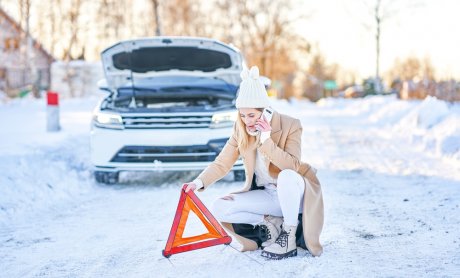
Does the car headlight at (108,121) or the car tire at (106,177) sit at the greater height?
the car headlight at (108,121)

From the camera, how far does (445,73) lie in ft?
70.9

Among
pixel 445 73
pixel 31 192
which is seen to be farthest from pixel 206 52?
pixel 445 73

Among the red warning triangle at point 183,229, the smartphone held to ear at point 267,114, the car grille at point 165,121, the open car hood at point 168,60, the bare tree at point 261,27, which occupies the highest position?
the bare tree at point 261,27

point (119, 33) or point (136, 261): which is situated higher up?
point (119, 33)

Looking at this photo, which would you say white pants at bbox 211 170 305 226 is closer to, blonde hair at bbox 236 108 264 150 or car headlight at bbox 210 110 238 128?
blonde hair at bbox 236 108 264 150

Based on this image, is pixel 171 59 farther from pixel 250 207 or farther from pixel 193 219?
pixel 250 207

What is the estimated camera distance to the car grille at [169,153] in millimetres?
7145

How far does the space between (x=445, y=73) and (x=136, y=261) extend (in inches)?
773

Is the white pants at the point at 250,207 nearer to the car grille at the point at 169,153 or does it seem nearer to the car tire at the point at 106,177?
the car grille at the point at 169,153

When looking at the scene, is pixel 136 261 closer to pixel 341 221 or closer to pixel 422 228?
pixel 341 221

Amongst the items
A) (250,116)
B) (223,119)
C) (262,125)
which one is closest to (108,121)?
(223,119)

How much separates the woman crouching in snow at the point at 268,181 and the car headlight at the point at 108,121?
125 inches

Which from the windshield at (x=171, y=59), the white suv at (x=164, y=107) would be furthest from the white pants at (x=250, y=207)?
the windshield at (x=171, y=59)

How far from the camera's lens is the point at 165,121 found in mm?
7285
